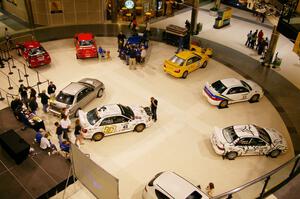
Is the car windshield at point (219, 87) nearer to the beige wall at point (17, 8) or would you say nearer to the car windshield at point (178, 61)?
the car windshield at point (178, 61)

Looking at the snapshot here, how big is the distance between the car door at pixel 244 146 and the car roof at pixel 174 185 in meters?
3.80

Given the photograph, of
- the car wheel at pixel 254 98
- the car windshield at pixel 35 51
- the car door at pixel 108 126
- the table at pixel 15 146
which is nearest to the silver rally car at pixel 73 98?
the car door at pixel 108 126

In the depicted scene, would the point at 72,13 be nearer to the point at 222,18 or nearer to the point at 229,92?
the point at 222,18

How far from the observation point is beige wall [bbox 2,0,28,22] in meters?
26.6

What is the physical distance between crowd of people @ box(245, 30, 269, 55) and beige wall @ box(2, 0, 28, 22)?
1833 cm

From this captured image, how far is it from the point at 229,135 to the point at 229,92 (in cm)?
391

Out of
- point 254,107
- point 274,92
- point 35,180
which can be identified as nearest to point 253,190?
point 35,180

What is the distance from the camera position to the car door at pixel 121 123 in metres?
15.3

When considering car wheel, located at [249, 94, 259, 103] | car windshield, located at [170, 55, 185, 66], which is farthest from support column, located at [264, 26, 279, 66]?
car windshield, located at [170, 55, 185, 66]

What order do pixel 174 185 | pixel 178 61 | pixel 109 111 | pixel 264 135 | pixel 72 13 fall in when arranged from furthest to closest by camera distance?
1. pixel 72 13
2. pixel 178 61
3. pixel 109 111
4. pixel 264 135
5. pixel 174 185

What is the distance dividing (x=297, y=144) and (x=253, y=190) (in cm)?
747

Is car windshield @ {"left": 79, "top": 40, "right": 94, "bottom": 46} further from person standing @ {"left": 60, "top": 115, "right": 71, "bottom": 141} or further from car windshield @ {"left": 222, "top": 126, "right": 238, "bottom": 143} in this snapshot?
car windshield @ {"left": 222, "top": 126, "right": 238, "bottom": 143}

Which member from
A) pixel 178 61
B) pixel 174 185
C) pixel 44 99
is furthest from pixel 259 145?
pixel 44 99

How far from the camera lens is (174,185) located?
11.7 metres
